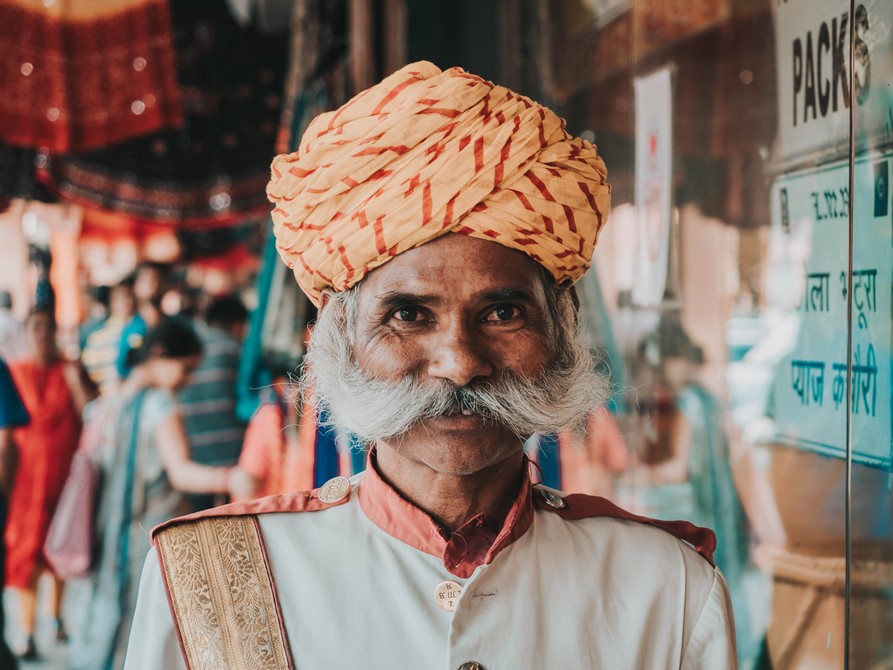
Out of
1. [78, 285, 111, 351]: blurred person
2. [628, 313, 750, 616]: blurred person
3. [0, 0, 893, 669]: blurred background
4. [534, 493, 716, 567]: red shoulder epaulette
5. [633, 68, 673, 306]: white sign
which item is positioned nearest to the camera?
[534, 493, 716, 567]: red shoulder epaulette

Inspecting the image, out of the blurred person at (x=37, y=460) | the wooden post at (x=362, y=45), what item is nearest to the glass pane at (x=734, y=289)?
the wooden post at (x=362, y=45)

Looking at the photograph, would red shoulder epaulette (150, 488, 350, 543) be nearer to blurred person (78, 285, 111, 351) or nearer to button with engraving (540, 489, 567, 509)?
button with engraving (540, 489, 567, 509)

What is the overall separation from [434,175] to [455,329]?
8.6 inches

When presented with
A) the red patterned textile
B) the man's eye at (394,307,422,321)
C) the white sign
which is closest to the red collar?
the man's eye at (394,307,422,321)

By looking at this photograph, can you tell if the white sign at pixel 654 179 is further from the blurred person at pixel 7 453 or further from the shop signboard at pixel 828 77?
the blurred person at pixel 7 453

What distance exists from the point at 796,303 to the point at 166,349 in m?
2.64

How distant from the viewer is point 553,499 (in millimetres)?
1506

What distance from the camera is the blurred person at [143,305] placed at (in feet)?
12.5

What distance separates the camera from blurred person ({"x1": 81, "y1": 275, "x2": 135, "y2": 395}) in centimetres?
377

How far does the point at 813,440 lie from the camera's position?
201cm

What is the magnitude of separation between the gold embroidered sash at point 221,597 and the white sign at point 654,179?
1.87 meters

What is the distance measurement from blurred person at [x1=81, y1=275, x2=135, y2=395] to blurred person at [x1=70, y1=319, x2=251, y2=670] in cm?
7

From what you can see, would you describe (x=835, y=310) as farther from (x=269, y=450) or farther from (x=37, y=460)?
(x=37, y=460)

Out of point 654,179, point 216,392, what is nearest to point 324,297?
point 654,179
